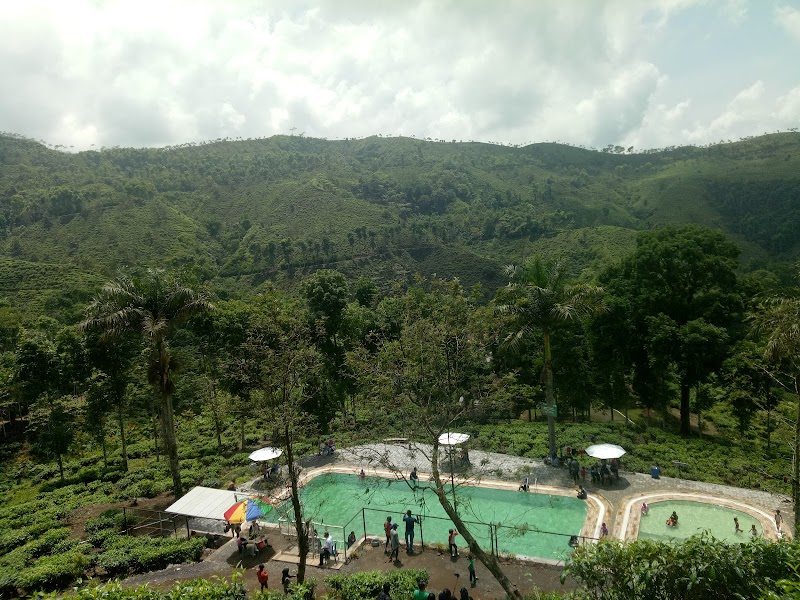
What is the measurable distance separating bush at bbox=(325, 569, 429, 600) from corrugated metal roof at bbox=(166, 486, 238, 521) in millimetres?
5305

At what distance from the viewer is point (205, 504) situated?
55.5 ft

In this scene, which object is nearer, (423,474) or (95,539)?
(95,539)

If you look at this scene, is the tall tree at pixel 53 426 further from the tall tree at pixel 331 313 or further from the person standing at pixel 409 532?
the person standing at pixel 409 532

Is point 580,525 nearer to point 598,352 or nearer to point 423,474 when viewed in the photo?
point 423,474

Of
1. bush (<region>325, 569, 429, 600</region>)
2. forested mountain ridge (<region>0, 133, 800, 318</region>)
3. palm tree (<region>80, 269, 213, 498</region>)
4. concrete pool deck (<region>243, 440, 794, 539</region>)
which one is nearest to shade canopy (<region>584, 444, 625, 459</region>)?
concrete pool deck (<region>243, 440, 794, 539</region>)

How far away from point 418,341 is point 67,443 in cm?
1955

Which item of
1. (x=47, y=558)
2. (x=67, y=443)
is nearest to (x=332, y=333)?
(x=67, y=443)

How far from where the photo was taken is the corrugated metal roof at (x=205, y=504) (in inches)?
647

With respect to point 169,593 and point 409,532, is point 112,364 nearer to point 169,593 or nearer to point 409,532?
point 409,532

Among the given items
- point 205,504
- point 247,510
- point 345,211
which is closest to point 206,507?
point 205,504

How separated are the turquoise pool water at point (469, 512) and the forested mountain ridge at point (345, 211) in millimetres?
46824

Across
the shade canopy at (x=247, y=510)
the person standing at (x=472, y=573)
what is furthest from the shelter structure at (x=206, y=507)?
the person standing at (x=472, y=573)

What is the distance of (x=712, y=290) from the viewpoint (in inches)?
989

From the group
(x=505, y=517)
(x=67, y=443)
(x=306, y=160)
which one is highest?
(x=306, y=160)
